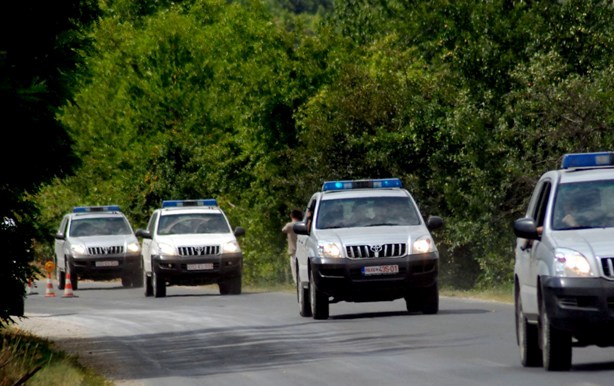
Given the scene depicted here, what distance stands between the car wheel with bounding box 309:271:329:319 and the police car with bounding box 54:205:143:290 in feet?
57.6

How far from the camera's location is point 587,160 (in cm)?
1563

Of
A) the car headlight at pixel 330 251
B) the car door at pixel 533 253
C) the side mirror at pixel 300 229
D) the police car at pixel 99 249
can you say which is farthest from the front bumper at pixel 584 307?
the police car at pixel 99 249

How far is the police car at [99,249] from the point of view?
41.1 metres

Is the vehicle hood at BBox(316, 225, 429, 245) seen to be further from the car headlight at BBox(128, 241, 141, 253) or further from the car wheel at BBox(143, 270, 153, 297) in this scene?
the car headlight at BBox(128, 241, 141, 253)

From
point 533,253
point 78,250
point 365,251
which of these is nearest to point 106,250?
point 78,250

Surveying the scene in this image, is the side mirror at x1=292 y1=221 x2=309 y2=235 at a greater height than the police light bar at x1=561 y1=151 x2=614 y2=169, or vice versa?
the police light bar at x1=561 y1=151 x2=614 y2=169

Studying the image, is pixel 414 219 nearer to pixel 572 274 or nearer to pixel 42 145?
pixel 42 145

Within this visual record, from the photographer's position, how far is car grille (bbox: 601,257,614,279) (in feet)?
45.1

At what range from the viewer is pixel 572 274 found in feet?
45.4

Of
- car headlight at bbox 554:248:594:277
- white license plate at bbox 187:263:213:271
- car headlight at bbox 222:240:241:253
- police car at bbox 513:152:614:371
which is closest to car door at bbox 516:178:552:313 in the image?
police car at bbox 513:152:614:371

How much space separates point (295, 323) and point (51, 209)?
36855 millimetres

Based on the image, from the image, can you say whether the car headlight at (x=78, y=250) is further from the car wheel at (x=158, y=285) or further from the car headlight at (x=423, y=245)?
the car headlight at (x=423, y=245)

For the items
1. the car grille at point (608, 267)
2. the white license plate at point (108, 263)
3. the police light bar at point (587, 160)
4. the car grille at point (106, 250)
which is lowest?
the white license plate at point (108, 263)

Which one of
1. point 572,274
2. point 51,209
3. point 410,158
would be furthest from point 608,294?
point 51,209
